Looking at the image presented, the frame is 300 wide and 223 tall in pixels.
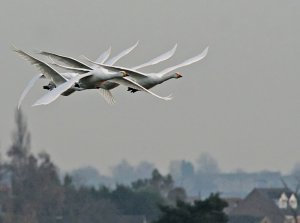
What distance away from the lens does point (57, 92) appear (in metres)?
33.0

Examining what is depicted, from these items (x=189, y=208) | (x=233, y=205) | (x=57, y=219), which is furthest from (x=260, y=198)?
(x=189, y=208)

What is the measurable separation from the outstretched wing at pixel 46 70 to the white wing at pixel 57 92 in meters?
0.55

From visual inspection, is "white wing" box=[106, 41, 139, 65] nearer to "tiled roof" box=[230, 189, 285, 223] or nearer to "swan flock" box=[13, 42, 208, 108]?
"swan flock" box=[13, 42, 208, 108]

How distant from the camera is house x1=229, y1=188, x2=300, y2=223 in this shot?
144 meters

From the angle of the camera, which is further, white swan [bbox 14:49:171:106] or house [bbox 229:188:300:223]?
house [bbox 229:188:300:223]

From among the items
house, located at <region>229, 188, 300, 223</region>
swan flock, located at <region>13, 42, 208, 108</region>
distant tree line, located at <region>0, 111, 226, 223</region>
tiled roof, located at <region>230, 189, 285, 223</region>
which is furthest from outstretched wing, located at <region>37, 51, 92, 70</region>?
tiled roof, located at <region>230, 189, 285, 223</region>

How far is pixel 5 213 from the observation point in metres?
124

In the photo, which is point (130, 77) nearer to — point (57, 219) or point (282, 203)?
point (57, 219)

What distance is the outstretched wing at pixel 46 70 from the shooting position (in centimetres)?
3503

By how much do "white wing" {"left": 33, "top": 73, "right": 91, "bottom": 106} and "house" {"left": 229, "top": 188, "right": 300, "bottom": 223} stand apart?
336 feet

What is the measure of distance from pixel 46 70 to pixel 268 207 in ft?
394

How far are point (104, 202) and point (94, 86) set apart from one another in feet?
320

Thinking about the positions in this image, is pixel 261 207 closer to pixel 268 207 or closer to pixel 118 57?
pixel 268 207

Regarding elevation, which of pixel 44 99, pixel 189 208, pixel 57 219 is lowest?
pixel 44 99
